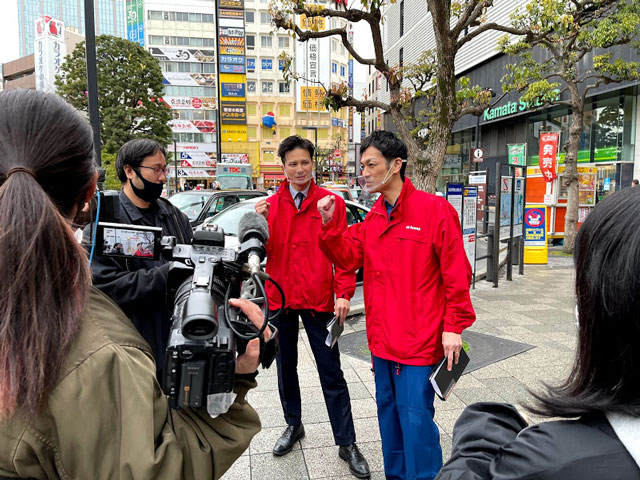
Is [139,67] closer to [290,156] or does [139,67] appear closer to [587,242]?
[290,156]

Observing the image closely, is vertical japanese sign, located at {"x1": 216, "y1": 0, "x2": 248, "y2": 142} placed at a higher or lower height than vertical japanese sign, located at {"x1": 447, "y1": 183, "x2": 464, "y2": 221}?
higher

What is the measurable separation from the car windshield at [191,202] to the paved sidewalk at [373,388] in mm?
5328

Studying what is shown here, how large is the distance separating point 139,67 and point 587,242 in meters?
32.5

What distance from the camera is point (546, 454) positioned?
0.86 metres

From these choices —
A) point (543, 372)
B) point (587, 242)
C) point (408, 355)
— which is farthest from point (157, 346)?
point (543, 372)

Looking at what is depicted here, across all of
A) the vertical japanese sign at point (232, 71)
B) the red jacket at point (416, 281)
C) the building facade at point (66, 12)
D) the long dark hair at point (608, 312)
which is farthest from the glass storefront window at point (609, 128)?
the building facade at point (66, 12)

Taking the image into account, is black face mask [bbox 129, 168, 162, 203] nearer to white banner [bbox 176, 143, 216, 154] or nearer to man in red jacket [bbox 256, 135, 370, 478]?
man in red jacket [bbox 256, 135, 370, 478]

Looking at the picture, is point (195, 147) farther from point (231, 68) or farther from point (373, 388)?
point (373, 388)

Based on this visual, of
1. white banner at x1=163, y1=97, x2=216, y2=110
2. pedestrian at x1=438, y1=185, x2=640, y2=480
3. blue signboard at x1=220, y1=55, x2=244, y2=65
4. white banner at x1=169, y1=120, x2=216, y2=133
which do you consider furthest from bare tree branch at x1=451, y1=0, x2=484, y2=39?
white banner at x1=163, y1=97, x2=216, y2=110

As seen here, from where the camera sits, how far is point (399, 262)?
2553mm

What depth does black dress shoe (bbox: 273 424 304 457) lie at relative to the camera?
10.4ft

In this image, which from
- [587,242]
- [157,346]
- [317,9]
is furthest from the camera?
[317,9]

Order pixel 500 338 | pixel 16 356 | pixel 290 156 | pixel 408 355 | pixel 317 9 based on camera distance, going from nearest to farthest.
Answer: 1. pixel 16 356
2. pixel 408 355
3. pixel 290 156
4. pixel 317 9
5. pixel 500 338

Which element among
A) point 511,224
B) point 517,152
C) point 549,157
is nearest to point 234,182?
point 517,152
